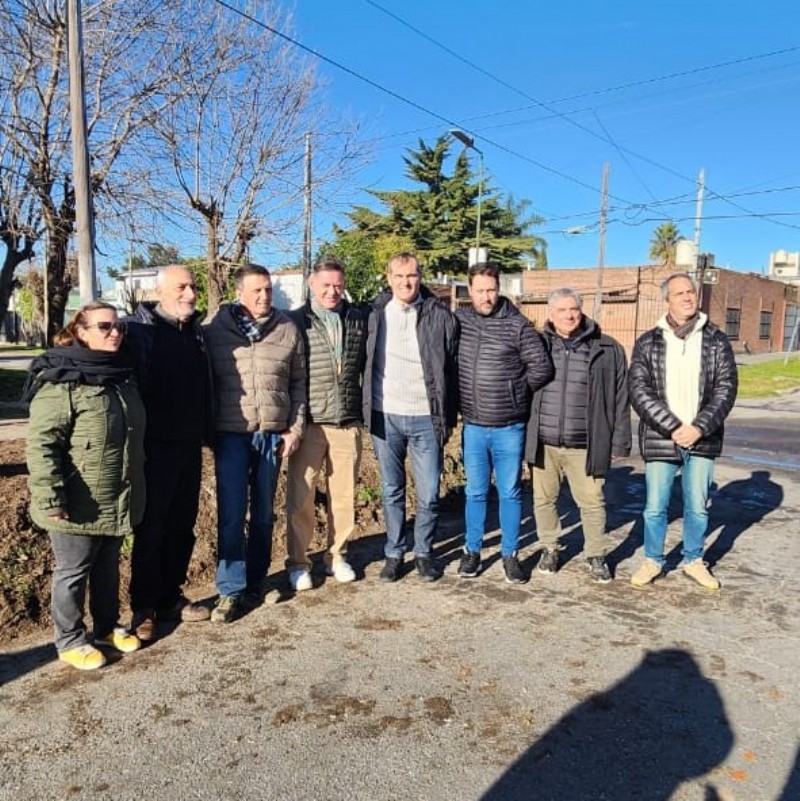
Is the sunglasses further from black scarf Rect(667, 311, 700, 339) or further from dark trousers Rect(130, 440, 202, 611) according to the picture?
black scarf Rect(667, 311, 700, 339)

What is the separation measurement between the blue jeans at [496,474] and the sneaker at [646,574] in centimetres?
82

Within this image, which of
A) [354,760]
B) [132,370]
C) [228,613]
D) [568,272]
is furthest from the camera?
[568,272]

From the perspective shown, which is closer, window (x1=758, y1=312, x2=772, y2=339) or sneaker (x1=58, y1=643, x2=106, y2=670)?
sneaker (x1=58, y1=643, x2=106, y2=670)

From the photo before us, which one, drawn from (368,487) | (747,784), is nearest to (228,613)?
(368,487)

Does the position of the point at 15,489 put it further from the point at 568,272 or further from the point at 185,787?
the point at 568,272

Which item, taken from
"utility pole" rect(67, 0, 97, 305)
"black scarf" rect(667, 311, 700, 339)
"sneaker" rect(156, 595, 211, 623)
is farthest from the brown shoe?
"utility pole" rect(67, 0, 97, 305)

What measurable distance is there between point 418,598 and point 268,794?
195cm

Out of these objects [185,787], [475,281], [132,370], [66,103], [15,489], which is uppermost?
[66,103]

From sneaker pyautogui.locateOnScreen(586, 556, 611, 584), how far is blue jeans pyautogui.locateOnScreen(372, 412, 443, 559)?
1.13m

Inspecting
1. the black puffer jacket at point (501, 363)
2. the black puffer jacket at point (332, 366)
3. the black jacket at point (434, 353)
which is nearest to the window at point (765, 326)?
the black puffer jacket at point (501, 363)

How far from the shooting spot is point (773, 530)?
595 cm

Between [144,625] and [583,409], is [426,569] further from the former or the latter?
[144,625]

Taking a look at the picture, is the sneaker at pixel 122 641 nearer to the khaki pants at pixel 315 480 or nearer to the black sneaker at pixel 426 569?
the khaki pants at pixel 315 480

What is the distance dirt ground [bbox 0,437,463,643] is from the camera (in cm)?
389
